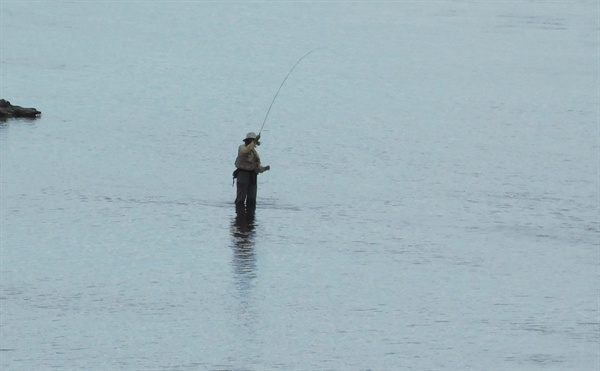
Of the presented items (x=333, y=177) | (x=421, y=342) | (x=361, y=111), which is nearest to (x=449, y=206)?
(x=333, y=177)

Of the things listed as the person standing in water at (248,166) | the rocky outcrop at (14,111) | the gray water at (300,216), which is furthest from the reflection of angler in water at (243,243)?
the rocky outcrop at (14,111)

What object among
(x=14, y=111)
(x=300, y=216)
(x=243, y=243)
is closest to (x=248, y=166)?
(x=300, y=216)

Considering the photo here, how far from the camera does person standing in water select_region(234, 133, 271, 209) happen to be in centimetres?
2575

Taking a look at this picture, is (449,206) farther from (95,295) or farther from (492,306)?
(95,295)

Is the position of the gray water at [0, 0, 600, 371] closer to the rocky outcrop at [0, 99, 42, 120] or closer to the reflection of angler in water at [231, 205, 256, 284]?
the reflection of angler in water at [231, 205, 256, 284]

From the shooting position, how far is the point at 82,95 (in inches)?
1708

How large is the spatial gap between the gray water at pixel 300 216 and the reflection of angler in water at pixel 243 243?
0.06 meters

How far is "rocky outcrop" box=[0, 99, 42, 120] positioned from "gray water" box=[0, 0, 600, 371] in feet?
1.52

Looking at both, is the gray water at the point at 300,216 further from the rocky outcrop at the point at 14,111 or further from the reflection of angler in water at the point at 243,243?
the rocky outcrop at the point at 14,111

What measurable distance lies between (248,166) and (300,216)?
1635mm

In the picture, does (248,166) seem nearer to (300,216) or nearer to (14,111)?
(300,216)

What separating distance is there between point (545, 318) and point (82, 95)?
24404 millimetres

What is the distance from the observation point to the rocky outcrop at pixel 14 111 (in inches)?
1430

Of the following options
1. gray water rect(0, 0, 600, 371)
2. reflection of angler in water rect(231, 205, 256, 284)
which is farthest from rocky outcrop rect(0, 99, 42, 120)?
reflection of angler in water rect(231, 205, 256, 284)
